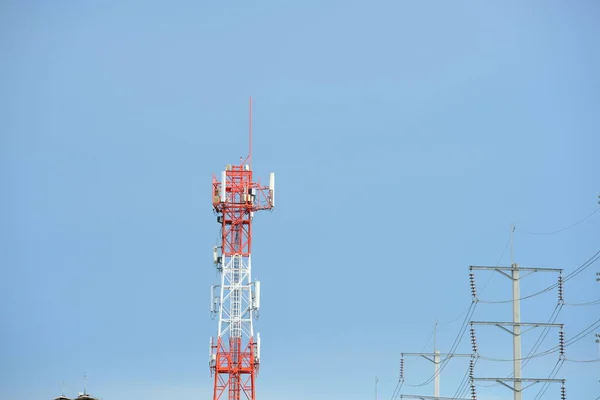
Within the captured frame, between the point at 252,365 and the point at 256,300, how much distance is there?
654cm

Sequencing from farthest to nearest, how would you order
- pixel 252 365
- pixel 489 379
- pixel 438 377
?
pixel 438 377 → pixel 252 365 → pixel 489 379

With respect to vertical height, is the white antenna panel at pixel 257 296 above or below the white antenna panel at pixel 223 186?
below

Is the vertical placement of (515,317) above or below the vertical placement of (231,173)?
below

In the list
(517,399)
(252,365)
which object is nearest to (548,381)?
(517,399)

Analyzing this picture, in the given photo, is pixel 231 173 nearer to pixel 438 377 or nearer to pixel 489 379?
pixel 438 377

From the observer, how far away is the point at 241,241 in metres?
176

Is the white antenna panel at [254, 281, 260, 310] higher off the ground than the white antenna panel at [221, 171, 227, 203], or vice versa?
the white antenna panel at [221, 171, 227, 203]

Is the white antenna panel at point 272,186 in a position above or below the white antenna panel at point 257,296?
above

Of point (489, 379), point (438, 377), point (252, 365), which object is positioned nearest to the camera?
point (489, 379)

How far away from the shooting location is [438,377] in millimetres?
189125

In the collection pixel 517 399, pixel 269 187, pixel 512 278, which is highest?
pixel 269 187

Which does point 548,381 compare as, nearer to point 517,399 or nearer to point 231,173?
point 517,399

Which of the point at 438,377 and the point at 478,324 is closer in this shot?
the point at 478,324

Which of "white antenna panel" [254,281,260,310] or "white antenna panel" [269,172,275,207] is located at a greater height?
"white antenna panel" [269,172,275,207]
